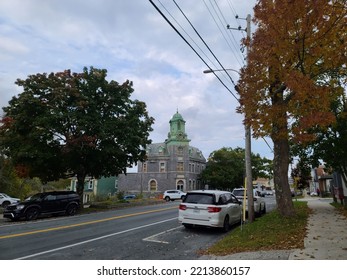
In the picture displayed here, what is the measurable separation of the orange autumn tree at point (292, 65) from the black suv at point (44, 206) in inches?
512

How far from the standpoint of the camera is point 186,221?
12.8 meters

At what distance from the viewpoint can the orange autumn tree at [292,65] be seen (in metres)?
9.96

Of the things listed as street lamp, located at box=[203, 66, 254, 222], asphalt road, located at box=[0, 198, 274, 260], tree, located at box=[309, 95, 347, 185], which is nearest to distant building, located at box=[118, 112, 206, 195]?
tree, located at box=[309, 95, 347, 185]

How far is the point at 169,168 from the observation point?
65625 millimetres

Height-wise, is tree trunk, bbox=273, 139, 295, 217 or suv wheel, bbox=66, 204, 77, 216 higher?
tree trunk, bbox=273, 139, 295, 217

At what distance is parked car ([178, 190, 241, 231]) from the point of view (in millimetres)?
12264

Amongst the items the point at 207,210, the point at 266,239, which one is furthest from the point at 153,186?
the point at 266,239

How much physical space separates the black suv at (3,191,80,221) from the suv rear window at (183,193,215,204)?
9.99 m

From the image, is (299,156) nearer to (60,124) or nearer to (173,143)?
(60,124)

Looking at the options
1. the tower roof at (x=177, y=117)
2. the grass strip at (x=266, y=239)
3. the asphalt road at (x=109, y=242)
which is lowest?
the asphalt road at (x=109, y=242)

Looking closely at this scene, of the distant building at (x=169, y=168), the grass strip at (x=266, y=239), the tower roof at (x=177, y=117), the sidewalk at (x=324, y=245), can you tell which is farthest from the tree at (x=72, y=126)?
the tower roof at (x=177, y=117)

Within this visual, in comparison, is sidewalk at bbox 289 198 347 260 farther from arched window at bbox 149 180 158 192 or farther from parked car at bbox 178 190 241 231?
arched window at bbox 149 180 158 192

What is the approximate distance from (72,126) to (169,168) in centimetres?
4372

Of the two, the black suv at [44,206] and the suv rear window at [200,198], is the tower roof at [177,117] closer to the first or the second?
the black suv at [44,206]
